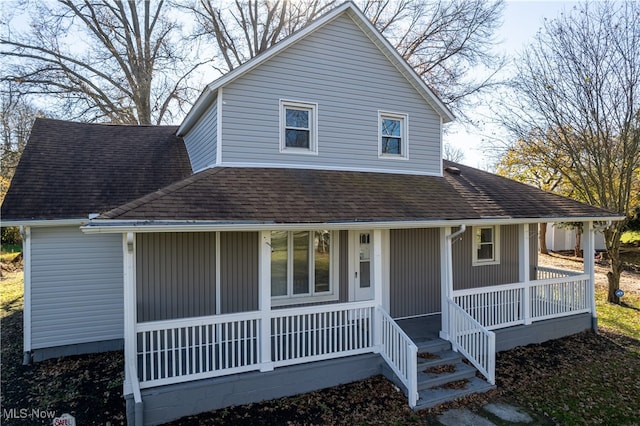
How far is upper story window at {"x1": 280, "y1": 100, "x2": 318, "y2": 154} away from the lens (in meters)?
8.31

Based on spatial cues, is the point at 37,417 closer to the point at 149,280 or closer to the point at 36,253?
the point at 149,280

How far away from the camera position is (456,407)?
5945mm

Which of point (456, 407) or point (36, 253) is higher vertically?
point (36, 253)

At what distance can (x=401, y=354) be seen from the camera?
6293 mm

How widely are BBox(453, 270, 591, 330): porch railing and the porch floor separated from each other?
847 millimetres

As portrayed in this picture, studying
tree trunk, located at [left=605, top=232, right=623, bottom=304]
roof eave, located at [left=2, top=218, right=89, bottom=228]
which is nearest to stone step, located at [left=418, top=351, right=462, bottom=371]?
roof eave, located at [left=2, top=218, right=89, bottom=228]

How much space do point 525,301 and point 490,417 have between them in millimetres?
3735

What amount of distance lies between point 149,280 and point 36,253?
295 cm

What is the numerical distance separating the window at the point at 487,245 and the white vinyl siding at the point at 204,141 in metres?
7.55

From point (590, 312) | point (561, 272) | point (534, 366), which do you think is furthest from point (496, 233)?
point (534, 366)

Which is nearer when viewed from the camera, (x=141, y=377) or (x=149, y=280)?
(x=141, y=377)

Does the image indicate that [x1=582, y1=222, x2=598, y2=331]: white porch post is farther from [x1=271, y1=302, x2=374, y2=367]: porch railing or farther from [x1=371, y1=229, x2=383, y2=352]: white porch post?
[x1=271, y1=302, x2=374, y2=367]: porch railing

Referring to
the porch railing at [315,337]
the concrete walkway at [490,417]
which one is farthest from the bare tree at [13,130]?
the concrete walkway at [490,417]

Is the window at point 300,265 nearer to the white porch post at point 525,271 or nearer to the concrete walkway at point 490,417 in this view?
the concrete walkway at point 490,417
